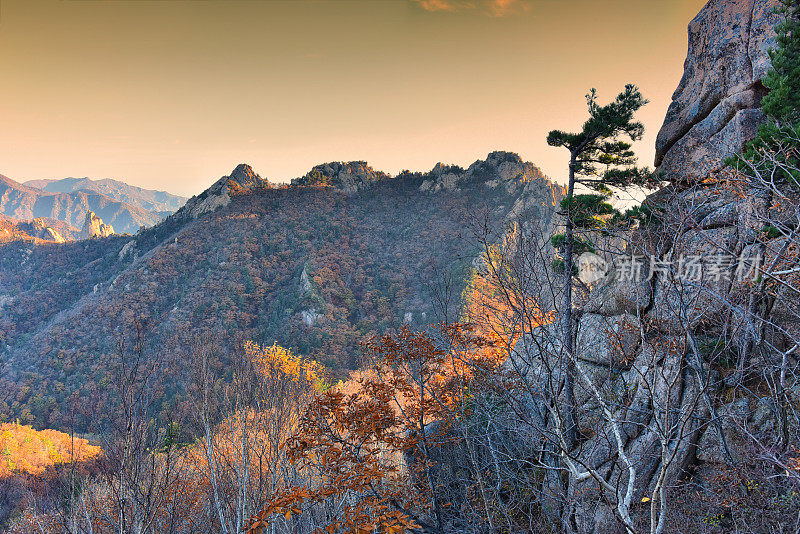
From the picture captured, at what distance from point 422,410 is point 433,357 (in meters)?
1.25

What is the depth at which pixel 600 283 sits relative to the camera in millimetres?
10586

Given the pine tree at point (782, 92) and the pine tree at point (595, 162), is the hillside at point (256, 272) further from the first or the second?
the pine tree at point (782, 92)

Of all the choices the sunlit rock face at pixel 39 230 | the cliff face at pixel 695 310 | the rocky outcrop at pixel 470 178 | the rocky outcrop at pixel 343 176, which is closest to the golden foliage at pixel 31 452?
the cliff face at pixel 695 310

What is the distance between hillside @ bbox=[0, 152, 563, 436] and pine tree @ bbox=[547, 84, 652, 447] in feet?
69.4

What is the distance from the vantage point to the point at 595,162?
10.1 m

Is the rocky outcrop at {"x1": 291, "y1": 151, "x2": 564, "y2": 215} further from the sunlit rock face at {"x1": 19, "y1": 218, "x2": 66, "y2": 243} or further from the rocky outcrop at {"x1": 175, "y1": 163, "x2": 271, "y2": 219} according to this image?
the sunlit rock face at {"x1": 19, "y1": 218, "x2": 66, "y2": 243}

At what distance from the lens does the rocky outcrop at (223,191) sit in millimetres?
61844

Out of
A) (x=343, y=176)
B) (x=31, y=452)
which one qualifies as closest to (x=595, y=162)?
(x=31, y=452)

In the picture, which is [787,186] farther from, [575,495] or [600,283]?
[575,495]

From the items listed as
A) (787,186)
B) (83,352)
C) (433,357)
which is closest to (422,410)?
(433,357)

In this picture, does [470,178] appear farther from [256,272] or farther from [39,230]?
[39,230]

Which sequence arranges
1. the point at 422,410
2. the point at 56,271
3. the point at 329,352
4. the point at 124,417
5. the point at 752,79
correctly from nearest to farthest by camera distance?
the point at 124,417
the point at 422,410
the point at 752,79
the point at 329,352
the point at 56,271

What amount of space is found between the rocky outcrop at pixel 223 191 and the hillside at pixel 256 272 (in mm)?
301

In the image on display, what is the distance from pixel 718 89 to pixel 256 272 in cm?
5032
